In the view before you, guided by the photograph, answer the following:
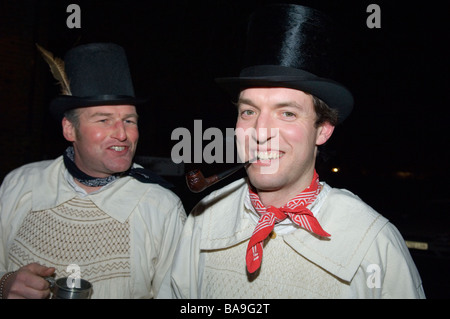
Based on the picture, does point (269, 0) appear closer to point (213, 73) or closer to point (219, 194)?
A: point (213, 73)

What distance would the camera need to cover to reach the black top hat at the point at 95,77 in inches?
106

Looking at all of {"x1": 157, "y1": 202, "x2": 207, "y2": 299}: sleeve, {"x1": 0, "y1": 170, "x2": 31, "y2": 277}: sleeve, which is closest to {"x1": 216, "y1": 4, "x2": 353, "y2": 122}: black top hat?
{"x1": 157, "y1": 202, "x2": 207, "y2": 299}: sleeve

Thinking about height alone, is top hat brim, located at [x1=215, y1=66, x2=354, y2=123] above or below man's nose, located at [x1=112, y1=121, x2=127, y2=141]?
above

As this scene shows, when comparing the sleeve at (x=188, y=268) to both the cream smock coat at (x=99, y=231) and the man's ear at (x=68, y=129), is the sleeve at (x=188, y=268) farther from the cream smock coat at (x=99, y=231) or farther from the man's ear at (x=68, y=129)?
the man's ear at (x=68, y=129)

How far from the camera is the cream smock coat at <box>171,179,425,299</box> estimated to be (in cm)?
168

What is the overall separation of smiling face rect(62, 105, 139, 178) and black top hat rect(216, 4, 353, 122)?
1.13 meters

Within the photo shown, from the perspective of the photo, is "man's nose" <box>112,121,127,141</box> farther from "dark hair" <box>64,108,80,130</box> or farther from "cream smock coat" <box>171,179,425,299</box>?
"cream smock coat" <box>171,179,425,299</box>

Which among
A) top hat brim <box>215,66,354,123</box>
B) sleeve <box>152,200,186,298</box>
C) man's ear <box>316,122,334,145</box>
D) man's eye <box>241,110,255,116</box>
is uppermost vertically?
top hat brim <box>215,66,354,123</box>

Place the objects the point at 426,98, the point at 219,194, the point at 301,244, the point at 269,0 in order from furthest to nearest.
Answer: the point at 426,98
the point at 269,0
the point at 219,194
the point at 301,244

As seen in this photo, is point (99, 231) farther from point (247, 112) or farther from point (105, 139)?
point (247, 112)

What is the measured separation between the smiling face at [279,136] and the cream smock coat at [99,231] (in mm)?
1064

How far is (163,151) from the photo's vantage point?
25.6ft
